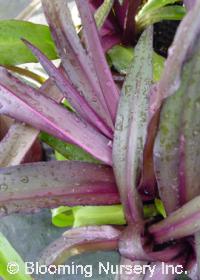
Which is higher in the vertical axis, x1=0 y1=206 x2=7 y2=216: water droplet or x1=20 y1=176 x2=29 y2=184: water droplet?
x1=20 y1=176 x2=29 y2=184: water droplet

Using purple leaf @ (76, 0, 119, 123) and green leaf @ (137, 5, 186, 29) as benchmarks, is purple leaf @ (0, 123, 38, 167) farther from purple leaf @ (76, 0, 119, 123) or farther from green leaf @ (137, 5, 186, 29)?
green leaf @ (137, 5, 186, 29)

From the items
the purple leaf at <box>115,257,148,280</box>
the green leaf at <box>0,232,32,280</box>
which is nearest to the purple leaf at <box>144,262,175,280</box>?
the purple leaf at <box>115,257,148,280</box>

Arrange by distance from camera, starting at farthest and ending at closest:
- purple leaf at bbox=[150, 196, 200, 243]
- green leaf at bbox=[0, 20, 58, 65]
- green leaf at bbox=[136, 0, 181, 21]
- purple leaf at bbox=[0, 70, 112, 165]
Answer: green leaf at bbox=[136, 0, 181, 21]
green leaf at bbox=[0, 20, 58, 65]
purple leaf at bbox=[0, 70, 112, 165]
purple leaf at bbox=[150, 196, 200, 243]

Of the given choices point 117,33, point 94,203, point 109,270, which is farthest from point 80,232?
point 117,33

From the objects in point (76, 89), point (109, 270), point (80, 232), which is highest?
point (76, 89)

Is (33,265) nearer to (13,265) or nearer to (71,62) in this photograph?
(13,265)

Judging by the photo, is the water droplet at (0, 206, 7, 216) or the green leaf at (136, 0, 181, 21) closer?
the water droplet at (0, 206, 7, 216)

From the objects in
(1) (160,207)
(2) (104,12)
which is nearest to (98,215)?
(1) (160,207)

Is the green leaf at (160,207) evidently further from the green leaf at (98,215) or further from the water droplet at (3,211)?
the water droplet at (3,211)
